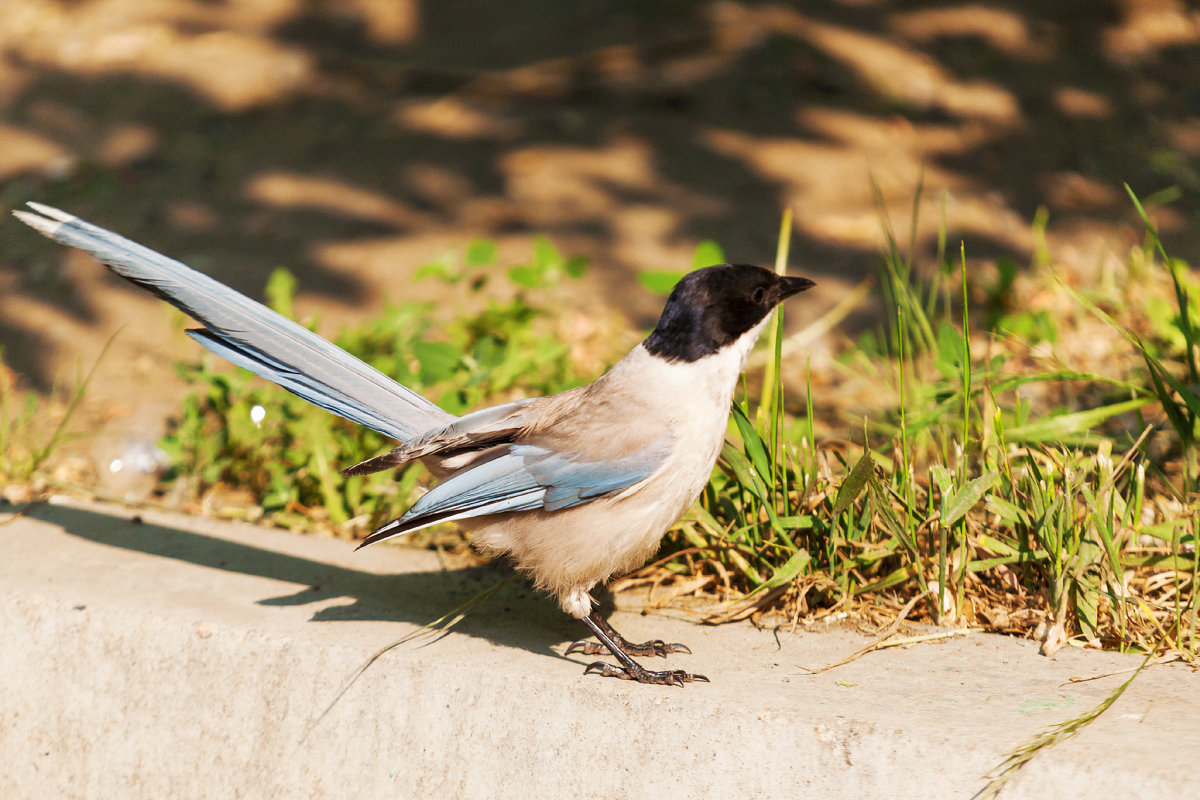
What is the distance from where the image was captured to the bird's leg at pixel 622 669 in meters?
2.48

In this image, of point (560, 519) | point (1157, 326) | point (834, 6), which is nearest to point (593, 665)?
point (560, 519)

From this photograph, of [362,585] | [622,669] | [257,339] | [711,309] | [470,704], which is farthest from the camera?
[362,585]

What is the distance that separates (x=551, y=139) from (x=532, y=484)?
4269 millimetres

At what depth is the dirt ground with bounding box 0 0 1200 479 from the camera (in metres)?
5.51

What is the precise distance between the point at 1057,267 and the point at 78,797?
4947 millimetres

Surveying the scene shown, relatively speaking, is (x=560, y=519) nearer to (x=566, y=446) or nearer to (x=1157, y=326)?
(x=566, y=446)

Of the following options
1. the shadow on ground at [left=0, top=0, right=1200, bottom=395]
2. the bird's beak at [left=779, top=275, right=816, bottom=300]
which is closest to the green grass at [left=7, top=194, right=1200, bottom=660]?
the bird's beak at [left=779, top=275, right=816, bottom=300]

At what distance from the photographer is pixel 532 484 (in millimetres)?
2705

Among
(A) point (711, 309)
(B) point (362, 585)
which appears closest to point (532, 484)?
(A) point (711, 309)

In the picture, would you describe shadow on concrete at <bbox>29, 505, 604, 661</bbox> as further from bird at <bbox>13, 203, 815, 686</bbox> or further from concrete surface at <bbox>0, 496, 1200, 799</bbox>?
bird at <bbox>13, 203, 815, 686</bbox>

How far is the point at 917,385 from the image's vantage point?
146 inches

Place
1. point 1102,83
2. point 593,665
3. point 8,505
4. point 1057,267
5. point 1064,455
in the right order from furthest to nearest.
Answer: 1. point 1102,83
2. point 1057,267
3. point 8,505
4. point 1064,455
5. point 593,665

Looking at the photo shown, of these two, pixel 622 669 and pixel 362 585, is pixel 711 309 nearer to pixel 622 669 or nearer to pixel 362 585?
pixel 622 669

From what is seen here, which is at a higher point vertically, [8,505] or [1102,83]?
[1102,83]
